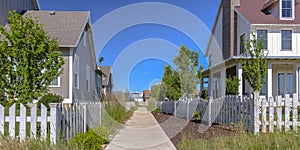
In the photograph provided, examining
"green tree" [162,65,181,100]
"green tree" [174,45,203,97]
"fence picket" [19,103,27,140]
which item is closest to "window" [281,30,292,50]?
"green tree" [174,45,203,97]

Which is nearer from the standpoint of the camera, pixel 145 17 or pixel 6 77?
pixel 6 77

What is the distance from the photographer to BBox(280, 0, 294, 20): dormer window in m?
23.9

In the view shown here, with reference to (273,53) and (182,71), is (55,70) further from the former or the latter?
(182,71)

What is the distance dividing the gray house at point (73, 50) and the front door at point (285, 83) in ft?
45.1

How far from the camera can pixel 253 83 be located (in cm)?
1892

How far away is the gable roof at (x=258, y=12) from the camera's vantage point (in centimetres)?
2369

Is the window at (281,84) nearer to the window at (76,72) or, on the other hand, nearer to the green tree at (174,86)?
the green tree at (174,86)

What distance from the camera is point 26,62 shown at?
1022 cm

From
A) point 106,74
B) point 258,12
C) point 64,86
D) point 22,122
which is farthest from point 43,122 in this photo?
point 106,74

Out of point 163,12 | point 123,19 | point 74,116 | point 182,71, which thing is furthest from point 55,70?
point 182,71

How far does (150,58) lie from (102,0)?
5.80 m

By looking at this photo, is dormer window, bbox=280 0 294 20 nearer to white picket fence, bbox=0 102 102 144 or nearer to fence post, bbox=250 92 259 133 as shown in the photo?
fence post, bbox=250 92 259 133

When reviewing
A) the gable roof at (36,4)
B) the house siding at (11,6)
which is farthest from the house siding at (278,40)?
the gable roof at (36,4)

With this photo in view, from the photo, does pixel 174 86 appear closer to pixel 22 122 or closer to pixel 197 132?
pixel 197 132
